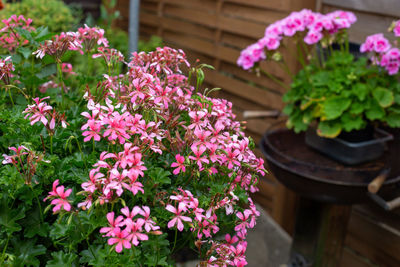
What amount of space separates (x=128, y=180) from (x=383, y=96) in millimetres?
1330

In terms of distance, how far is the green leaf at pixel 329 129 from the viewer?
71.2 inches

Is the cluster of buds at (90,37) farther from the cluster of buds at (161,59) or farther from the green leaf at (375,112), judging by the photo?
the green leaf at (375,112)

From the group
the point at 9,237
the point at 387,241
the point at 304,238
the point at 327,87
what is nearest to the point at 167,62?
the point at 9,237

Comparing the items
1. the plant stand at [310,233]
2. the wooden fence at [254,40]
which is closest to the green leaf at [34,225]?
the plant stand at [310,233]

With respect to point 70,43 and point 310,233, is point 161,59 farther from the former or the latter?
point 310,233

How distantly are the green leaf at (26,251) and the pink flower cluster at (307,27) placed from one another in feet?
4.35

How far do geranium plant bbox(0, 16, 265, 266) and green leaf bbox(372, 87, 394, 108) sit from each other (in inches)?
37.1

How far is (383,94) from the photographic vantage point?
1.75 metres

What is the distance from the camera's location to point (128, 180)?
75cm

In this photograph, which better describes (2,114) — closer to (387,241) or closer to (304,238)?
(304,238)

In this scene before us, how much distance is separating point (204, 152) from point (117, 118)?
0.20 m

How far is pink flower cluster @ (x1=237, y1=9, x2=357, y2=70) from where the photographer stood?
179cm

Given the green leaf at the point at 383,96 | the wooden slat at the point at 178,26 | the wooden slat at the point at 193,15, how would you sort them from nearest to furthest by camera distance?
the green leaf at the point at 383,96 → the wooden slat at the point at 193,15 → the wooden slat at the point at 178,26

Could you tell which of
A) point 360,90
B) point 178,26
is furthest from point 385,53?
point 178,26
